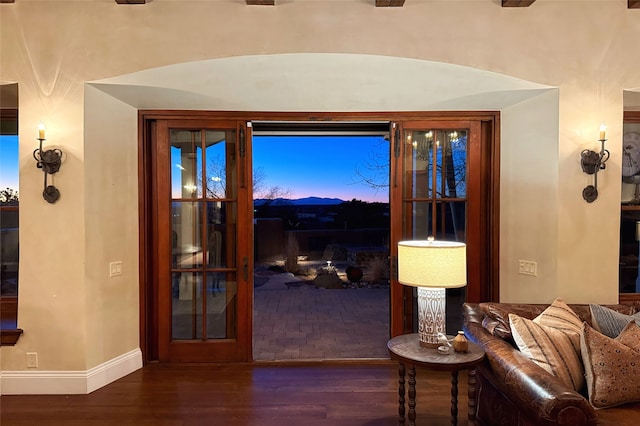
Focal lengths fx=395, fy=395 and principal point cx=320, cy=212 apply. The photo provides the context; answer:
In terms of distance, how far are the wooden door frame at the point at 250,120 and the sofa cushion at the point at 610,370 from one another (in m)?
1.63

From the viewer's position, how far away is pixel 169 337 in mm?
3756

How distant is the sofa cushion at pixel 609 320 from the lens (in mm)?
2428

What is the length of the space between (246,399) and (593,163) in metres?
3.26

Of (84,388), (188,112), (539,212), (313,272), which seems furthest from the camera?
(313,272)

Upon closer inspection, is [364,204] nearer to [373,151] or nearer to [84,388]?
[373,151]

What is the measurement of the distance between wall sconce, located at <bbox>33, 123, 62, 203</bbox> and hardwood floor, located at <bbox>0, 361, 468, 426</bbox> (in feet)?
5.12

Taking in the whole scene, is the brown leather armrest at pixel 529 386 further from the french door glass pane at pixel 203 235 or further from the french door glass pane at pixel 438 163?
the french door glass pane at pixel 203 235

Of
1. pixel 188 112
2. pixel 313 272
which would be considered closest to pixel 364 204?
pixel 313 272

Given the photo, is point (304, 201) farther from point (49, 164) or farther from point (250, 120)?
point (49, 164)

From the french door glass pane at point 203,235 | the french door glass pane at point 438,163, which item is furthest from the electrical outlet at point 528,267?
the french door glass pane at point 203,235

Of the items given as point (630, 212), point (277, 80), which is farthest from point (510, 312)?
point (277, 80)

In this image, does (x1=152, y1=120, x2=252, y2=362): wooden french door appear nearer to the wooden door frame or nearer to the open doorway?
the wooden door frame

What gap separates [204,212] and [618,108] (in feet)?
11.9

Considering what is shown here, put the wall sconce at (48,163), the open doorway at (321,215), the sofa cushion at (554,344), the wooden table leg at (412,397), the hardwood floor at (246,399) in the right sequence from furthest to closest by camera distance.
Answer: the open doorway at (321,215), the wall sconce at (48,163), the hardwood floor at (246,399), the wooden table leg at (412,397), the sofa cushion at (554,344)
